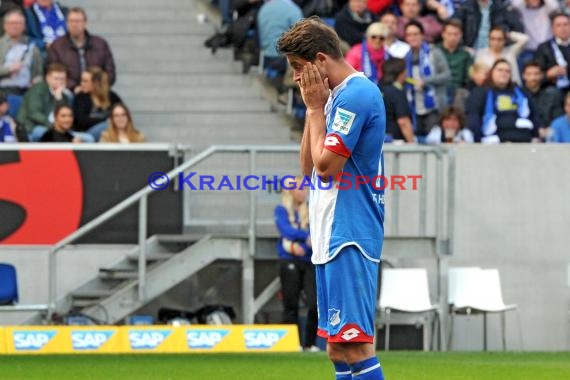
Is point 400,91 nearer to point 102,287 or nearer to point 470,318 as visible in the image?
point 470,318

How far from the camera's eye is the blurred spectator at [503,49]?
19.3 m

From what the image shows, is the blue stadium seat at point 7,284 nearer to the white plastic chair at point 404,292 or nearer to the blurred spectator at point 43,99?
the blurred spectator at point 43,99

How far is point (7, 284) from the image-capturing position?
17.2m

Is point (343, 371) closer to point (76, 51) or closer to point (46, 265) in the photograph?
point (46, 265)

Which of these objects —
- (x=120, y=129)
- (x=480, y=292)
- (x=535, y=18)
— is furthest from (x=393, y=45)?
(x=120, y=129)

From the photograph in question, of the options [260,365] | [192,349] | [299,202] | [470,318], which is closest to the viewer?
[260,365]

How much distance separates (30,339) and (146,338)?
1233mm

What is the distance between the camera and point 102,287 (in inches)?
698

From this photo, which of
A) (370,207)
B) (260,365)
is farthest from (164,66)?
(370,207)

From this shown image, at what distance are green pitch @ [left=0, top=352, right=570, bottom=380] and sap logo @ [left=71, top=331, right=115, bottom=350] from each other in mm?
700

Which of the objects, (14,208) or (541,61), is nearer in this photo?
(14,208)

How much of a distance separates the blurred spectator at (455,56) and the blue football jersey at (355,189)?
471 inches

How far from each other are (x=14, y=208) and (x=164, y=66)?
3.57 m

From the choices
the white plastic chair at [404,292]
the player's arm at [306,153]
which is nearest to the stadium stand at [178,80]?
the white plastic chair at [404,292]
